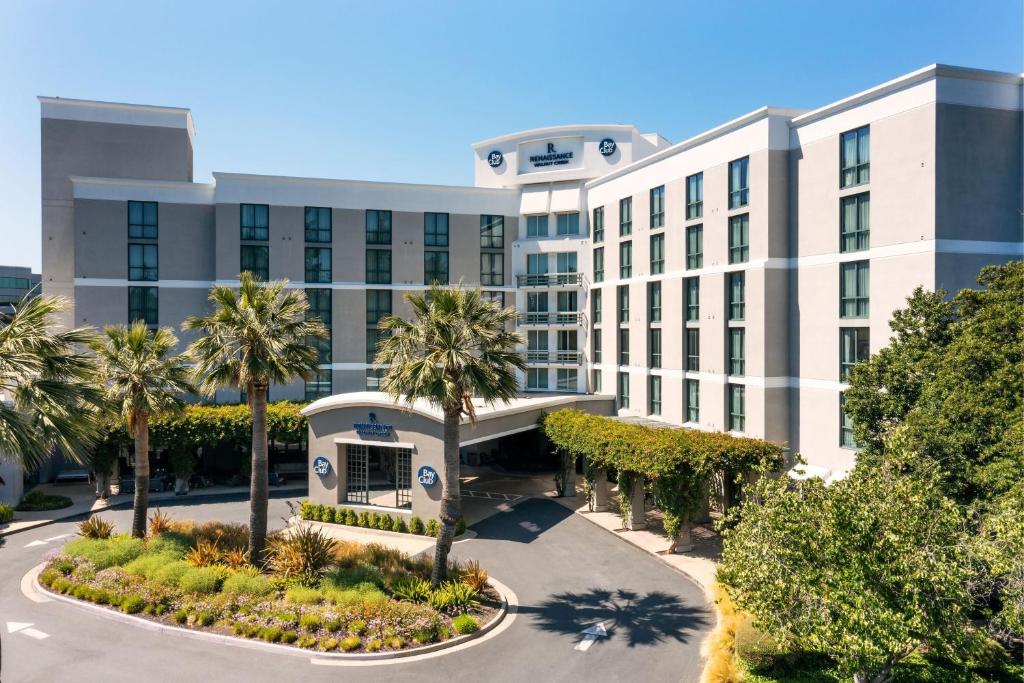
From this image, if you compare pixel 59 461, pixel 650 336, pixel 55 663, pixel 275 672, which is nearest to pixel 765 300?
pixel 650 336

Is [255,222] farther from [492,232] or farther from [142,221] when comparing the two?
[492,232]

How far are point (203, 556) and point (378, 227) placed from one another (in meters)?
27.9

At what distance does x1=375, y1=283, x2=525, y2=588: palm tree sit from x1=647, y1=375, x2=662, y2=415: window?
18.0 meters

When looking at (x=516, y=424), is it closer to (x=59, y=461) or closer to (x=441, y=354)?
(x=441, y=354)

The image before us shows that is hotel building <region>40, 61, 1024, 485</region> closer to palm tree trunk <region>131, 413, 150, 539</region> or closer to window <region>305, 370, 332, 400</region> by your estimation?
window <region>305, 370, 332, 400</region>

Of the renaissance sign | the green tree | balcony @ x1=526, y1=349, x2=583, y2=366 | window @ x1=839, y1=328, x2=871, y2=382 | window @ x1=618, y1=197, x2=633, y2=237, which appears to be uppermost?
the renaissance sign

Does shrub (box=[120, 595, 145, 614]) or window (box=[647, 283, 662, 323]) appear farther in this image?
window (box=[647, 283, 662, 323])

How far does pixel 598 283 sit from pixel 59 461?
37248mm

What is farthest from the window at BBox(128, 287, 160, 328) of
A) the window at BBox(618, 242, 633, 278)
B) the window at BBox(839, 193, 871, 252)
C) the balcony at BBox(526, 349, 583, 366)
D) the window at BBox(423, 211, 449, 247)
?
the window at BBox(839, 193, 871, 252)

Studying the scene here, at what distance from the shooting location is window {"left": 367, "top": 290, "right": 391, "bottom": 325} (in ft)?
153

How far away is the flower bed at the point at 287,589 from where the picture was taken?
64.8ft

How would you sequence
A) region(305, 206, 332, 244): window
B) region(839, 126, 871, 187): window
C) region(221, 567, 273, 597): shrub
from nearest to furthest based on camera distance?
region(221, 567, 273, 597): shrub
region(839, 126, 871, 187): window
region(305, 206, 332, 244): window

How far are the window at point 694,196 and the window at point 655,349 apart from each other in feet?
23.9

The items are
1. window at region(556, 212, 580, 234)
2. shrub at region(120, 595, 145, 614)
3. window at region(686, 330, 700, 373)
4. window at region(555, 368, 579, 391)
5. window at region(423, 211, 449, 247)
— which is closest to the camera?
shrub at region(120, 595, 145, 614)
